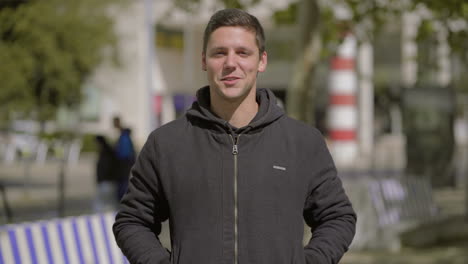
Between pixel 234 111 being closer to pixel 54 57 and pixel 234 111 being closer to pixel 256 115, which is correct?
pixel 256 115

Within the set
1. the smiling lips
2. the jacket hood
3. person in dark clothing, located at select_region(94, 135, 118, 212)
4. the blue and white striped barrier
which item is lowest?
person in dark clothing, located at select_region(94, 135, 118, 212)

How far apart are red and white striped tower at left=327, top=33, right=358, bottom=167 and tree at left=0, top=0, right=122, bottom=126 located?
8.70 m

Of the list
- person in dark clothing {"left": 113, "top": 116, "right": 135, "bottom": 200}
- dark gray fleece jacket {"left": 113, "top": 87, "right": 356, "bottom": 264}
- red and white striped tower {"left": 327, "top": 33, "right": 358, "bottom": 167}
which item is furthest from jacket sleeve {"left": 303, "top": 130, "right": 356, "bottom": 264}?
red and white striped tower {"left": 327, "top": 33, "right": 358, "bottom": 167}

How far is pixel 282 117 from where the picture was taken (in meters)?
3.06

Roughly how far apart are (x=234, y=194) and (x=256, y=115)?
0.29 meters

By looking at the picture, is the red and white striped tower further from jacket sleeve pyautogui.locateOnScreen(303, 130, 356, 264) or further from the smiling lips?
the smiling lips

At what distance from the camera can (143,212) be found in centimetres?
302

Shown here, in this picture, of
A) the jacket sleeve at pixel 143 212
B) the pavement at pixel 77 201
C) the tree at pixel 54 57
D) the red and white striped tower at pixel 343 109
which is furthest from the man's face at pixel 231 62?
the red and white striped tower at pixel 343 109

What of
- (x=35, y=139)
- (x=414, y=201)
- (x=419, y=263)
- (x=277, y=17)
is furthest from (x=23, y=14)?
(x=35, y=139)

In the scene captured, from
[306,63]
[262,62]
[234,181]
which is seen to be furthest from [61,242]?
[234,181]

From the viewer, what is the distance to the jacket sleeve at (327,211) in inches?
119

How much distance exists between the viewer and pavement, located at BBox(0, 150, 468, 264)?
11.1 meters

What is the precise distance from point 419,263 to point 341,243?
26.4 ft

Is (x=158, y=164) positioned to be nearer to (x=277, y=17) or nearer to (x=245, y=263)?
(x=245, y=263)
